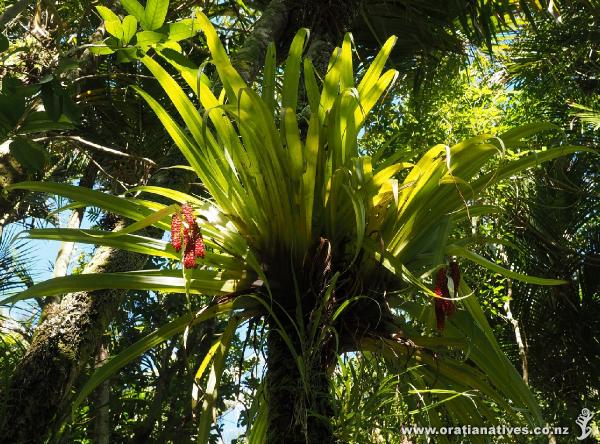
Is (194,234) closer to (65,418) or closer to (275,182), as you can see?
(275,182)

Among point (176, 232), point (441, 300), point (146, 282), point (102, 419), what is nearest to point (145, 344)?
point (146, 282)

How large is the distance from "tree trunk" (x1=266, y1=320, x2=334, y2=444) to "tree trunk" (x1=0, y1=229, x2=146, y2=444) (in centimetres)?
50

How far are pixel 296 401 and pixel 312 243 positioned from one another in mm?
337

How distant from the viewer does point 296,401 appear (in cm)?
139

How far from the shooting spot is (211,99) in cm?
162

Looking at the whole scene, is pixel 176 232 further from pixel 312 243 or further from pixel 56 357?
pixel 56 357

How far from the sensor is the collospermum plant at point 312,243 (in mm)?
1449

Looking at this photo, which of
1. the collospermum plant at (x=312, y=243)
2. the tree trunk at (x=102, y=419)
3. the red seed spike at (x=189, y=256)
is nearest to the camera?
the red seed spike at (x=189, y=256)

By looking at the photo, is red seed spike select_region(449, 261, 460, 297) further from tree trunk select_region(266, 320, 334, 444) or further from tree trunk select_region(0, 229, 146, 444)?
tree trunk select_region(0, 229, 146, 444)

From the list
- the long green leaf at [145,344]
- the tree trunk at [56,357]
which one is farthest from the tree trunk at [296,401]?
the tree trunk at [56,357]

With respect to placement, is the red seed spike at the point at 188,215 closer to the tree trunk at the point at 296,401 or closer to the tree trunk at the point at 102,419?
the tree trunk at the point at 296,401

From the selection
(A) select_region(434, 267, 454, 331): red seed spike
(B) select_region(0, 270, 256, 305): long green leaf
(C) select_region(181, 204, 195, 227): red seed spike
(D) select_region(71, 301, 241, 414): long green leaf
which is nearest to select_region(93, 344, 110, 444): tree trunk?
(D) select_region(71, 301, 241, 414): long green leaf

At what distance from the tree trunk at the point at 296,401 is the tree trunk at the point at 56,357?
50 cm

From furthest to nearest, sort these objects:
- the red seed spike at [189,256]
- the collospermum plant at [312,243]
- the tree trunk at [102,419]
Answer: the tree trunk at [102,419] < the collospermum plant at [312,243] < the red seed spike at [189,256]
